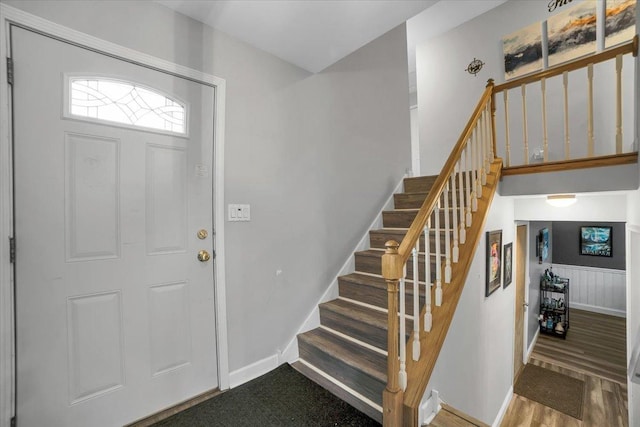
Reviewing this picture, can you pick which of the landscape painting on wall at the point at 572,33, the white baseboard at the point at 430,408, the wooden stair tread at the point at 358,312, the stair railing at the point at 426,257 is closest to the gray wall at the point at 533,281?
the landscape painting on wall at the point at 572,33

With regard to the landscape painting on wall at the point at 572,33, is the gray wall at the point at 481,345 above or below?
below

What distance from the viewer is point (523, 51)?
11.5 feet

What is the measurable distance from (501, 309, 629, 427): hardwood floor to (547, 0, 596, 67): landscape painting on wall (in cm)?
402

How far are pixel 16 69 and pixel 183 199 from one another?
929mm

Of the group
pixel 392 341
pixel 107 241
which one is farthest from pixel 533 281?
pixel 107 241

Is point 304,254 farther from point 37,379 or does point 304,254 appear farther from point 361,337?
point 37,379

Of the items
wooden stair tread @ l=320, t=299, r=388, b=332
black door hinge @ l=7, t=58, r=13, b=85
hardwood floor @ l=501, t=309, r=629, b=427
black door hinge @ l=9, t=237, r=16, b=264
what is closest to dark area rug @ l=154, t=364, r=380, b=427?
wooden stair tread @ l=320, t=299, r=388, b=332

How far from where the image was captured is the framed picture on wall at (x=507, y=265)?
296cm

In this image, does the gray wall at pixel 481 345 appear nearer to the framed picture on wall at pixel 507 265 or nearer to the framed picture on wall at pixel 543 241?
the framed picture on wall at pixel 507 265

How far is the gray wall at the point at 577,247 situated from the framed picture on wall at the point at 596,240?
6cm

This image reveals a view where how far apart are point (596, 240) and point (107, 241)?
7.96 m

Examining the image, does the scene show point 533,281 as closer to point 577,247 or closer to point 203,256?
point 577,247

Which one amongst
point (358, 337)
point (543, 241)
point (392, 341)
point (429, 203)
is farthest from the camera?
point (543, 241)

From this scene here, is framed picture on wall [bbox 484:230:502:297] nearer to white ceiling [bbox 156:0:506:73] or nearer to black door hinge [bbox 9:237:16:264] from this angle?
white ceiling [bbox 156:0:506:73]
